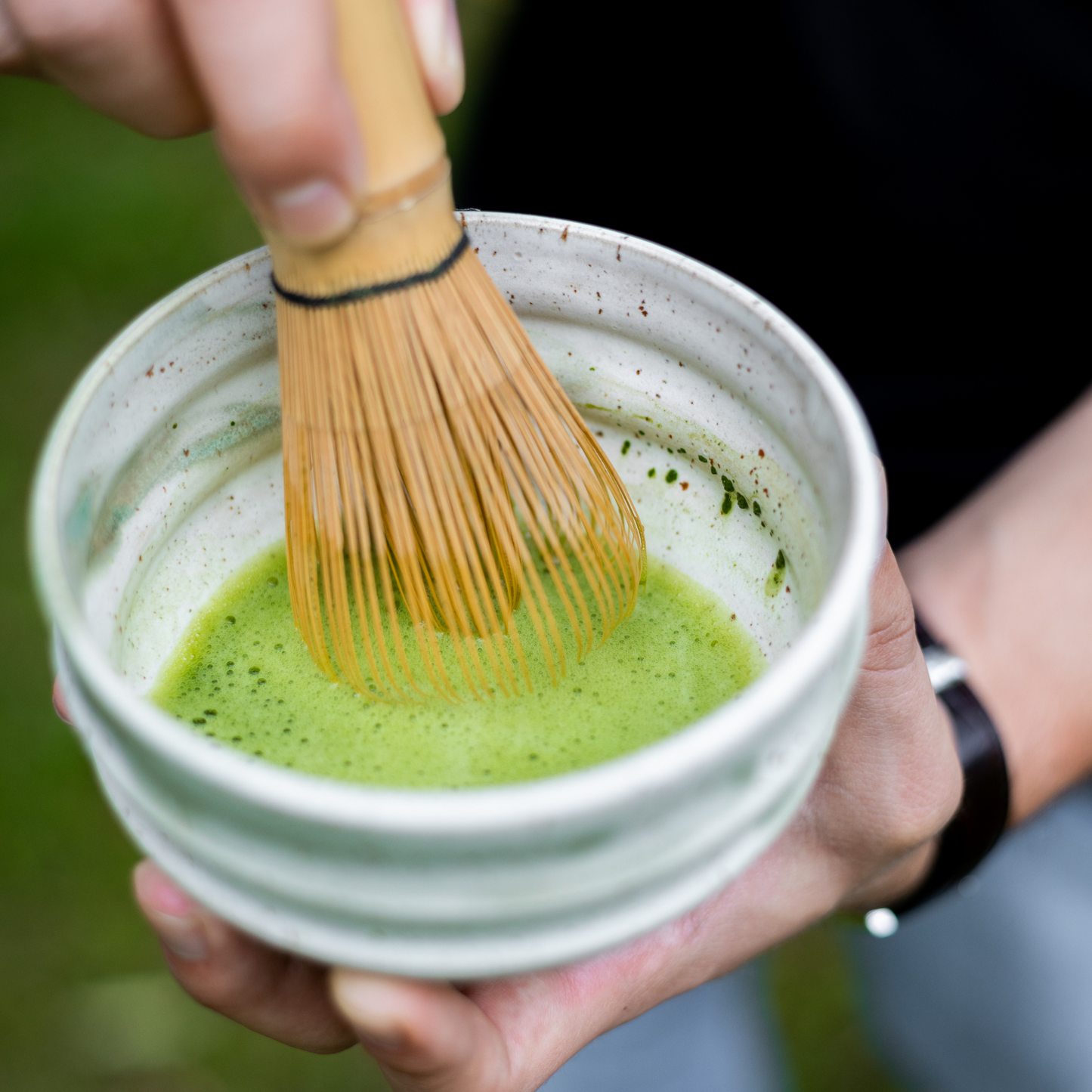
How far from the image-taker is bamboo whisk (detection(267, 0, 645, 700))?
1.37ft

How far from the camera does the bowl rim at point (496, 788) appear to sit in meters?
0.33

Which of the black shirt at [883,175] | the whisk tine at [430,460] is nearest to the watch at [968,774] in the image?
the black shirt at [883,175]

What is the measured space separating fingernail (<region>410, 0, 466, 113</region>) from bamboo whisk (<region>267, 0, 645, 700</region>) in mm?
20

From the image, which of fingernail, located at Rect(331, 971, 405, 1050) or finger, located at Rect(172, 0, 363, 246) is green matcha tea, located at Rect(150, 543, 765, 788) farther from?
finger, located at Rect(172, 0, 363, 246)

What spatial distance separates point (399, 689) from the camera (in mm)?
585

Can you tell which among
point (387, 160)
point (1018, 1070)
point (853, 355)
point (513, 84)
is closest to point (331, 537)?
point (387, 160)

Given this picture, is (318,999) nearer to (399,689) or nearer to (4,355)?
(399,689)

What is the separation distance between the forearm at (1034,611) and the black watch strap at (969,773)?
1 cm

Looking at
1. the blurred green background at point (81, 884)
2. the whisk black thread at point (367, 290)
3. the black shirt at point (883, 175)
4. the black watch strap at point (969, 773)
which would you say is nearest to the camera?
the whisk black thread at point (367, 290)

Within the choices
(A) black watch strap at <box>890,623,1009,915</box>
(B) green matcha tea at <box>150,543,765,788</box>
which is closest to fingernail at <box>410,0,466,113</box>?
(B) green matcha tea at <box>150,543,765,788</box>

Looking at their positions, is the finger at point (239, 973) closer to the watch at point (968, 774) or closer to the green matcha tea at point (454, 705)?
the green matcha tea at point (454, 705)

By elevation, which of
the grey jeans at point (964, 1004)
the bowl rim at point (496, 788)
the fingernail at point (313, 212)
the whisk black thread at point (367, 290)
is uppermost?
the fingernail at point (313, 212)

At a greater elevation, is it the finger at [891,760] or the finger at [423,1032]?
the finger at [423,1032]

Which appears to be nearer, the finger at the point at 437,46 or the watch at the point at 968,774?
the finger at the point at 437,46
